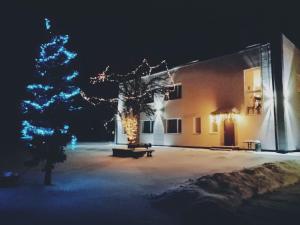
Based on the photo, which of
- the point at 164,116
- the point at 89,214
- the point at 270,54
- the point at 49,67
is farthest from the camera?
the point at 164,116

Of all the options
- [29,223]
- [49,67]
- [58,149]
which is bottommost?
[29,223]

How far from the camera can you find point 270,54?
15930mm

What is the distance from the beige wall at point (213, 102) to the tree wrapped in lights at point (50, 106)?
38.4ft

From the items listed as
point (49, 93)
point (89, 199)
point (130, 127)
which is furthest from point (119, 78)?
point (89, 199)

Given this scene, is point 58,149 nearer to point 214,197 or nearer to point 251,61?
point 214,197

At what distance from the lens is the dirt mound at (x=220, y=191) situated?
172 inches

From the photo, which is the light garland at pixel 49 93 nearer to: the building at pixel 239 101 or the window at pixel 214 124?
the building at pixel 239 101

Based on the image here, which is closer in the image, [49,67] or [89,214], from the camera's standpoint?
[89,214]

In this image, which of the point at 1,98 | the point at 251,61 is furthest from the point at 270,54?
the point at 1,98

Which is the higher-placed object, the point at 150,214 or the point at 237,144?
the point at 237,144

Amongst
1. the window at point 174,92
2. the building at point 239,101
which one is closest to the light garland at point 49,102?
the building at point 239,101

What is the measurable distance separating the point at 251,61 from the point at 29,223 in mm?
15743

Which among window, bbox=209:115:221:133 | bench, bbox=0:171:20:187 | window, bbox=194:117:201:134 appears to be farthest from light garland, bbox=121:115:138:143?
bench, bbox=0:171:20:187

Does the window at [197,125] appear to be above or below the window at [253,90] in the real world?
below
